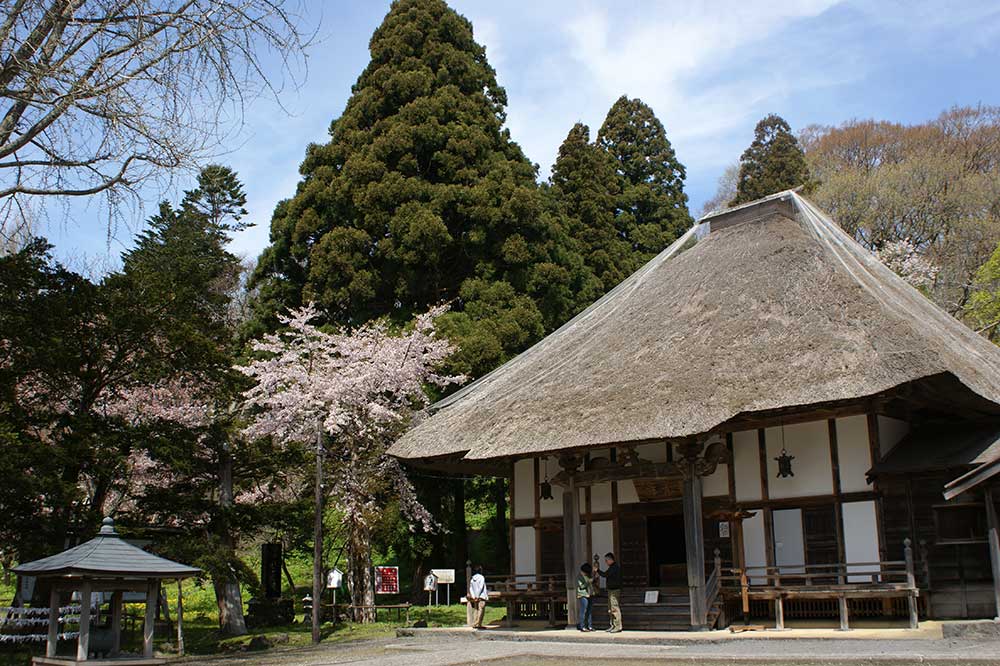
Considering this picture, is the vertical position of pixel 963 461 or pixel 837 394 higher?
pixel 837 394

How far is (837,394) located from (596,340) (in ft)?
21.9

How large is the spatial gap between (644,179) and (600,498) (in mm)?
23755

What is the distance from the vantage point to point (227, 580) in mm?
19109

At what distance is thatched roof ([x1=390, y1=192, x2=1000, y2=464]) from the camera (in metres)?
13.9

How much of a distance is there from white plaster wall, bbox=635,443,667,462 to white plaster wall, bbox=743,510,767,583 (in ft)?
6.82

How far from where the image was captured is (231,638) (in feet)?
63.3

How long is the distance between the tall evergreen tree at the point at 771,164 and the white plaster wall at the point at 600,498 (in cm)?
2171

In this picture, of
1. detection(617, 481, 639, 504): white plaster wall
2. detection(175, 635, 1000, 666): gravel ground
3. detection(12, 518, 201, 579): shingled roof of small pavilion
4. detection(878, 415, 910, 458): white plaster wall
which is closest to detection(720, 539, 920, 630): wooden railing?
detection(175, 635, 1000, 666): gravel ground

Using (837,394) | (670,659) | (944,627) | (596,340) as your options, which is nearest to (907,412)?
(837,394)

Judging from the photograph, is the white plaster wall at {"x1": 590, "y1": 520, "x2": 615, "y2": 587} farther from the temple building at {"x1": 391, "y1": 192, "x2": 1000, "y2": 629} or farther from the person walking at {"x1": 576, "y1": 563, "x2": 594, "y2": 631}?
the person walking at {"x1": 576, "y1": 563, "x2": 594, "y2": 631}

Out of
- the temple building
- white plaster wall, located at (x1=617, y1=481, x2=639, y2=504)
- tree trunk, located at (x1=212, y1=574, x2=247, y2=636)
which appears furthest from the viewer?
tree trunk, located at (x1=212, y1=574, x2=247, y2=636)

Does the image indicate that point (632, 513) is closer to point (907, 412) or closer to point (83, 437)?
point (907, 412)

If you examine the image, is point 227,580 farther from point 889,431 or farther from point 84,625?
point 889,431

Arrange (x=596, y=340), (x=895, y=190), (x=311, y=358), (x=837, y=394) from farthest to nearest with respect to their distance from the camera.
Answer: (x=895, y=190) < (x=311, y=358) < (x=596, y=340) < (x=837, y=394)
